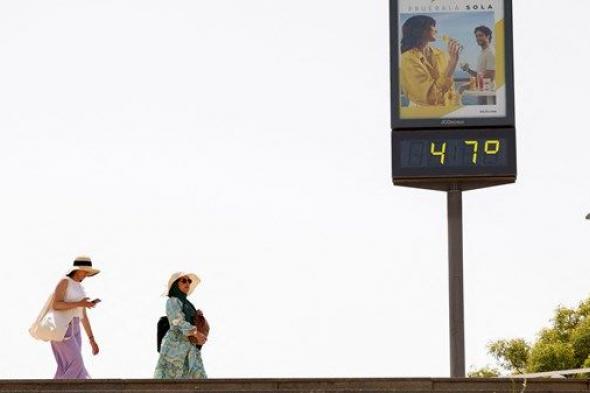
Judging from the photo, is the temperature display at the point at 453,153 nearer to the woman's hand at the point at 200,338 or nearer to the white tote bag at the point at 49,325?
the woman's hand at the point at 200,338

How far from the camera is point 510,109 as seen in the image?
23.0 m

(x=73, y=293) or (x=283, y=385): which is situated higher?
(x=73, y=293)

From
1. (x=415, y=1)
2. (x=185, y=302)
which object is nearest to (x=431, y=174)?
(x=415, y=1)

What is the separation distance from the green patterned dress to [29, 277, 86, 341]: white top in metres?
1.07

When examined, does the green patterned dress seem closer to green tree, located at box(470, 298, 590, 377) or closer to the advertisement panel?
the advertisement panel

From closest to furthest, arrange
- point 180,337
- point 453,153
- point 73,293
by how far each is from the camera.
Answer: point 180,337 < point 73,293 < point 453,153

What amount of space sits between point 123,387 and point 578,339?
64.5 m

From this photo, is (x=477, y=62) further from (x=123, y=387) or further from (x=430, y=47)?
(x=123, y=387)

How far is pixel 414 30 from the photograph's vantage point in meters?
23.2

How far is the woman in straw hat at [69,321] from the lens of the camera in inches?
642

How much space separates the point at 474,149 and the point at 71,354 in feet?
27.7

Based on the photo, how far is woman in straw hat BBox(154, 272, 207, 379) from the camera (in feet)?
52.5

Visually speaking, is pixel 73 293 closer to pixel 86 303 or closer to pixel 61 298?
pixel 61 298

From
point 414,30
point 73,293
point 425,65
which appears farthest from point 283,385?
point 414,30
